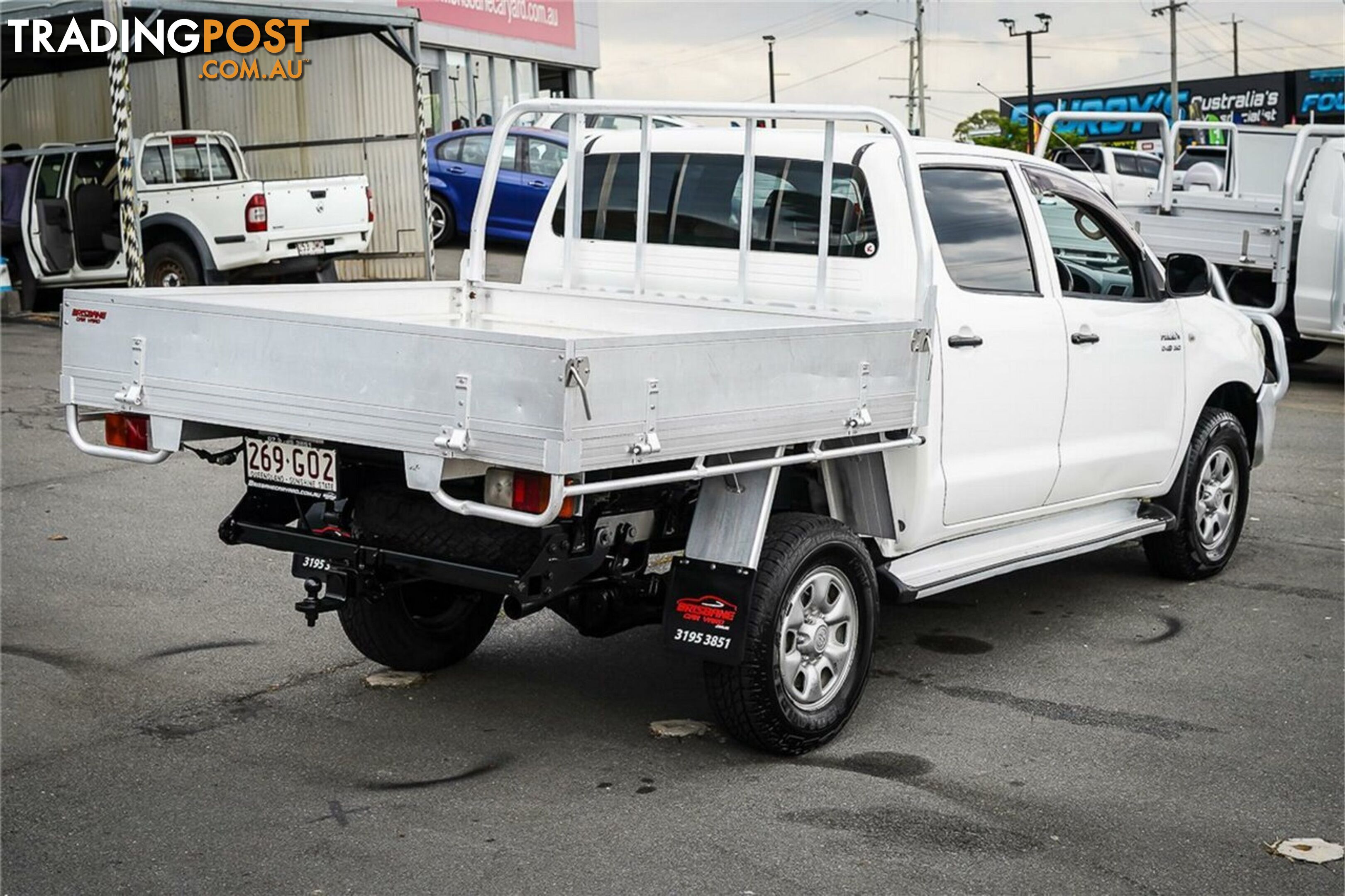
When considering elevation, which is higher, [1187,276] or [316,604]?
[1187,276]

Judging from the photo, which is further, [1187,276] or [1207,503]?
[1207,503]

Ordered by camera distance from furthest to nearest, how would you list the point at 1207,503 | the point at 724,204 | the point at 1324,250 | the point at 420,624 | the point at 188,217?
the point at 188,217 → the point at 1324,250 → the point at 1207,503 → the point at 724,204 → the point at 420,624

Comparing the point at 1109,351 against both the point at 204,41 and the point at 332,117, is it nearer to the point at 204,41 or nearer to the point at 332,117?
the point at 332,117

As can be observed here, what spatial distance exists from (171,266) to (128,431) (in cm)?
1249

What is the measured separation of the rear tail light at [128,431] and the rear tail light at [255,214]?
11.7 m

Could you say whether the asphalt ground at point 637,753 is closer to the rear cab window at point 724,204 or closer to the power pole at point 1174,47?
the rear cab window at point 724,204

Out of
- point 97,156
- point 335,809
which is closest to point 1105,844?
point 335,809

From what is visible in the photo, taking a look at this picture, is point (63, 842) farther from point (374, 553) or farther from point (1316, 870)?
point (1316, 870)

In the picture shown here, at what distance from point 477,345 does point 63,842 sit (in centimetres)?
186

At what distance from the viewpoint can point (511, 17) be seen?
33688 millimetres

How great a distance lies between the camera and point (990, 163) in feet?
21.4

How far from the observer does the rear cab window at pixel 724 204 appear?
19.9 feet

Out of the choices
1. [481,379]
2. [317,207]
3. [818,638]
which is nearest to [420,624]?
[818,638]

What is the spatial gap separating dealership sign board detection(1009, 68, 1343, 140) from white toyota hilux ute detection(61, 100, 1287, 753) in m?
43.6
